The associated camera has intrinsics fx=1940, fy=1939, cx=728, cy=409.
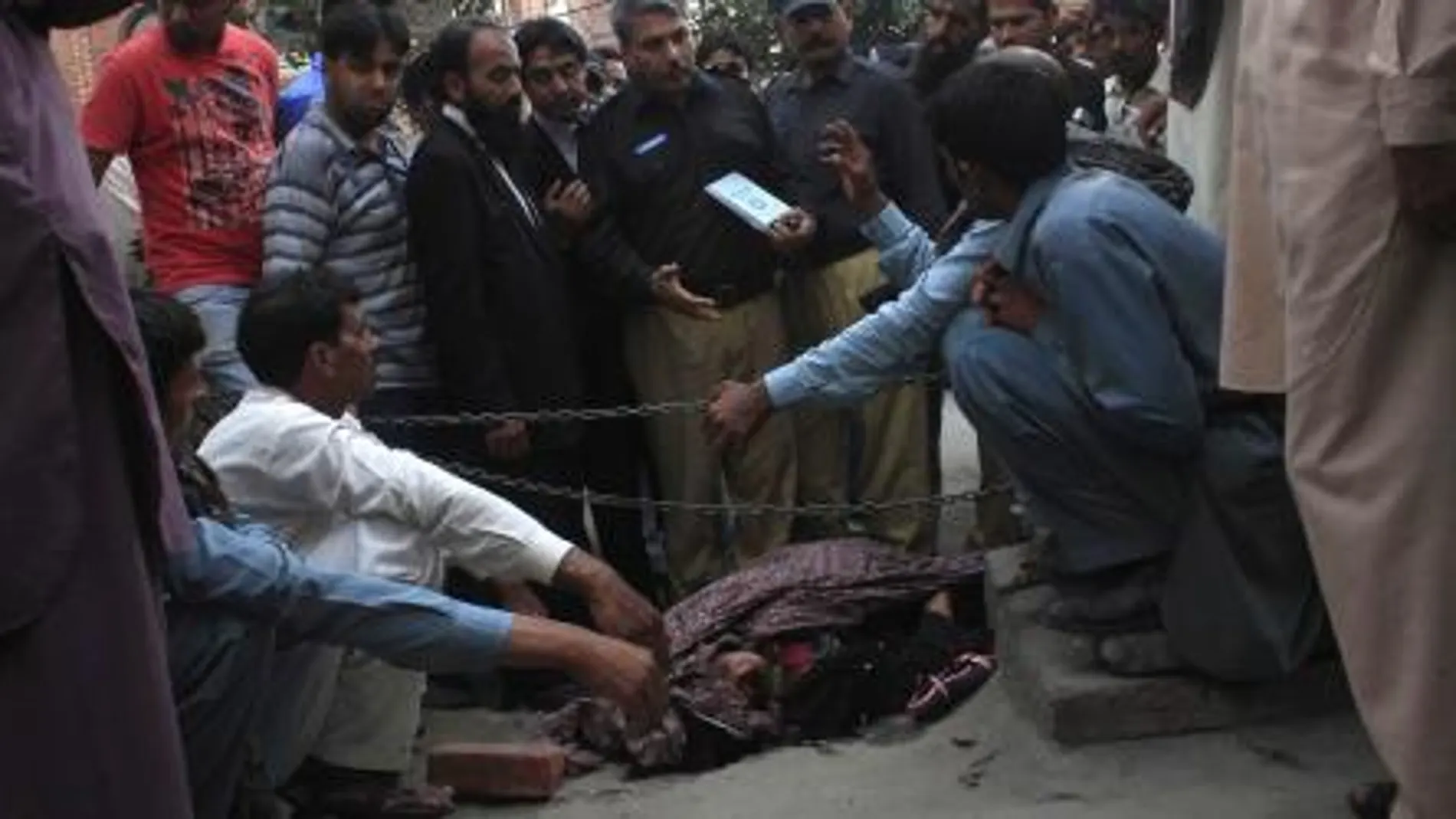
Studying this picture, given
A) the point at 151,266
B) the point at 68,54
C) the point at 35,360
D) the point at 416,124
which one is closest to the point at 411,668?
the point at 35,360

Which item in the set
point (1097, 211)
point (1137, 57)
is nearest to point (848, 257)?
point (1137, 57)

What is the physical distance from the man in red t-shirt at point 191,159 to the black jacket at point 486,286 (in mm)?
455

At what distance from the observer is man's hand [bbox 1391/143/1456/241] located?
2.60 m

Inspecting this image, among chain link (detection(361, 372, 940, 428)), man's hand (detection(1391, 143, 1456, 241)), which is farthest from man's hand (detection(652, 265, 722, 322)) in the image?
man's hand (detection(1391, 143, 1456, 241))

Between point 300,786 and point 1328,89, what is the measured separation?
8.11 ft

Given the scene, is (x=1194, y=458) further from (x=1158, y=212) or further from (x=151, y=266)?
(x=151, y=266)

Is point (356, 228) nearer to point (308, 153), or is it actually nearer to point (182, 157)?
point (308, 153)

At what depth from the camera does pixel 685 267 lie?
18.4ft

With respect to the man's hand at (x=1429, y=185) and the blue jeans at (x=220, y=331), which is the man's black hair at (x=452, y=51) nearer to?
the blue jeans at (x=220, y=331)

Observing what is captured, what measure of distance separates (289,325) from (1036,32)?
2.74 m

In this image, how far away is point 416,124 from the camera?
5941mm

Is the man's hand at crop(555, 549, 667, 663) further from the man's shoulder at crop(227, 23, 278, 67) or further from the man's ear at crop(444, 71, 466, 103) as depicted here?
the man's shoulder at crop(227, 23, 278, 67)

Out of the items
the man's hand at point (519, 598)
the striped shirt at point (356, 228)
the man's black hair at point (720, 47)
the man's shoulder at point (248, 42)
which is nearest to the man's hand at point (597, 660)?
the man's hand at point (519, 598)

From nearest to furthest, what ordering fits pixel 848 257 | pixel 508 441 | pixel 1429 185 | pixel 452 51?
pixel 1429 185 < pixel 508 441 < pixel 452 51 < pixel 848 257
